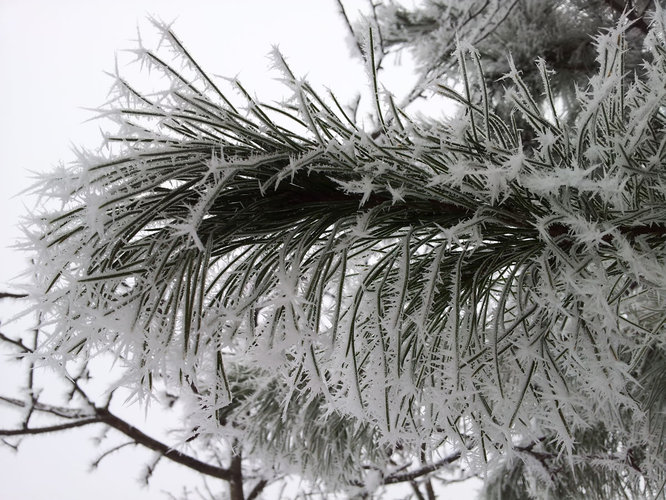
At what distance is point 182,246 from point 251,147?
5.5 inches

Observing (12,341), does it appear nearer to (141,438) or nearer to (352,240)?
(141,438)

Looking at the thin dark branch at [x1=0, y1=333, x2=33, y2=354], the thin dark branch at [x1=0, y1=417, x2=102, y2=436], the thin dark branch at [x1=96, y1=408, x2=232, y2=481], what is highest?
the thin dark branch at [x1=0, y1=333, x2=33, y2=354]

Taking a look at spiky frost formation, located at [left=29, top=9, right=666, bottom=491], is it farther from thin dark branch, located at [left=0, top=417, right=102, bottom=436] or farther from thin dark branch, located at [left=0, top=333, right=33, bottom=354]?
thin dark branch, located at [left=0, top=417, right=102, bottom=436]

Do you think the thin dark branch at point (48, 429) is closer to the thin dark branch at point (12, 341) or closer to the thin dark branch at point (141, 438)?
the thin dark branch at point (141, 438)

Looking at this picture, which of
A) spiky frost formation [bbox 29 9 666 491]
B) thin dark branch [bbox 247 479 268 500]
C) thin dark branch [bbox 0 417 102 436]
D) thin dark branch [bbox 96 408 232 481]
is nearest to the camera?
spiky frost formation [bbox 29 9 666 491]

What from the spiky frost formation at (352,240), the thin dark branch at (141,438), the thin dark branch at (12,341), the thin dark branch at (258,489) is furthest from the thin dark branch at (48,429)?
the spiky frost formation at (352,240)

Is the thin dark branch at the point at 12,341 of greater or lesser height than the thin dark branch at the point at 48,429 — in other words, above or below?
above

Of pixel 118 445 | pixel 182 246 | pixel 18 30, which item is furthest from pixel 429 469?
pixel 18 30

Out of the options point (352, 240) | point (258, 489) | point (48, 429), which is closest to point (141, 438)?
point (48, 429)

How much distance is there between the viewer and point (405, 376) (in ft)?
2.27

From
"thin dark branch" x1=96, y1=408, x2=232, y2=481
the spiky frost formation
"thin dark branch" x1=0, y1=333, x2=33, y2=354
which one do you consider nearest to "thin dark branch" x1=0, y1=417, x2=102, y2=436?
"thin dark branch" x1=96, y1=408, x2=232, y2=481

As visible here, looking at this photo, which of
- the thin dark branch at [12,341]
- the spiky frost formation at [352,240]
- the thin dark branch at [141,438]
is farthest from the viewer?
the thin dark branch at [141,438]

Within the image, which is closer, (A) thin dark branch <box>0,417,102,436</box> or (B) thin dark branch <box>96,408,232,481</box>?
(A) thin dark branch <box>0,417,102,436</box>

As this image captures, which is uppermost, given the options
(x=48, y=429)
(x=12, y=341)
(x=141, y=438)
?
(x=12, y=341)
